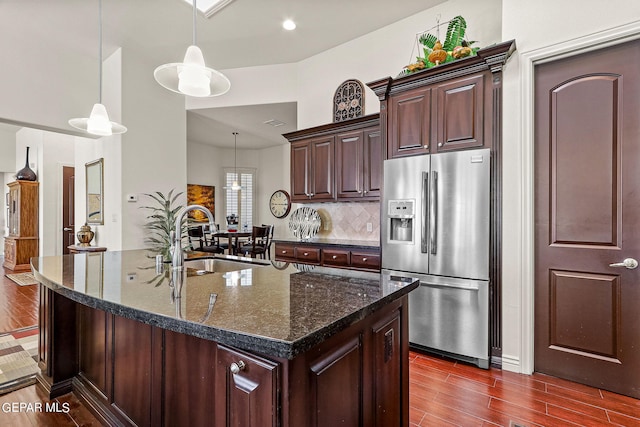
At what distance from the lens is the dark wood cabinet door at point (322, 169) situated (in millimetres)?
3975

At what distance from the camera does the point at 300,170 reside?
4.34 metres

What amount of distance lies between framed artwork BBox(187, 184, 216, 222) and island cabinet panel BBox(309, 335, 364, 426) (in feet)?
22.5

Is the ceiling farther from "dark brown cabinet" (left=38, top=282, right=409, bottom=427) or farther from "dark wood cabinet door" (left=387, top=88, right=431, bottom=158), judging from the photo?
"dark brown cabinet" (left=38, top=282, right=409, bottom=427)

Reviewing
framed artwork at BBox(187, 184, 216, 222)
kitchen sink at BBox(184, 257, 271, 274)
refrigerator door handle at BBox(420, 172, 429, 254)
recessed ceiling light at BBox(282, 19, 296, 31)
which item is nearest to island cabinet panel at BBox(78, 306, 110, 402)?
kitchen sink at BBox(184, 257, 271, 274)

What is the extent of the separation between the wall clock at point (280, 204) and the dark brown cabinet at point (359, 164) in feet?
12.4

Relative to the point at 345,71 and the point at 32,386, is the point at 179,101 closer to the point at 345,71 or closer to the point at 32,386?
the point at 345,71

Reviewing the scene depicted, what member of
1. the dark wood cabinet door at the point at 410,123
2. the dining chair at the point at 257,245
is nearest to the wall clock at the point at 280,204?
the dining chair at the point at 257,245

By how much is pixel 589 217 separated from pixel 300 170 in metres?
3.04

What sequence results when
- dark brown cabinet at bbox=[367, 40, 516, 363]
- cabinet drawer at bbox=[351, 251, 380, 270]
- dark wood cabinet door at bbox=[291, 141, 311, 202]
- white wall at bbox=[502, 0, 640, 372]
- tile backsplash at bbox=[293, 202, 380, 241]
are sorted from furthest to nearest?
1. dark wood cabinet door at bbox=[291, 141, 311, 202]
2. tile backsplash at bbox=[293, 202, 380, 241]
3. cabinet drawer at bbox=[351, 251, 380, 270]
4. dark brown cabinet at bbox=[367, 40, 516, 363]
5. white wall at bbox=[502, 0, 640, 372]

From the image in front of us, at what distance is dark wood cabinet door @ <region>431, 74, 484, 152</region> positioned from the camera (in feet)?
8.51

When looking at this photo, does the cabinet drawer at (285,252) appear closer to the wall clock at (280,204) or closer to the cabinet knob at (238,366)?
the cabinet knob at (238,366)

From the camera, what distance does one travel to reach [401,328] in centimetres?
151

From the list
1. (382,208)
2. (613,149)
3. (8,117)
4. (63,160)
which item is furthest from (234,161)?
(613,149)

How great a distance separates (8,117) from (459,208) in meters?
5.20
